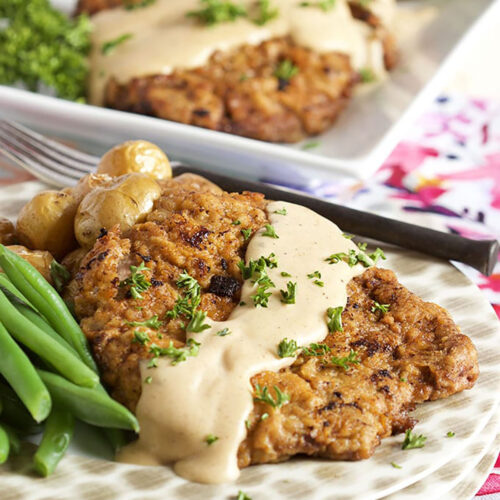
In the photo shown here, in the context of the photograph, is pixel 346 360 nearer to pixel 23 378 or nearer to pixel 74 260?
pixel 23 378

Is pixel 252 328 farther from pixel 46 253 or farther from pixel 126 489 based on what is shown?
pixel 46 253

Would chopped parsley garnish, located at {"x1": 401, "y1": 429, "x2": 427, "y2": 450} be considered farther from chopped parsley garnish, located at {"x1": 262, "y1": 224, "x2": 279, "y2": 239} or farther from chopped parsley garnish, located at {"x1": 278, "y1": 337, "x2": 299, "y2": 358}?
chopped parsley garnish, located at {"x1": 262, "y1": 224, "x2": 279, "y2": 239}

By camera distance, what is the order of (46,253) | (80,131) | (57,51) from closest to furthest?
(46,253) < (80,131) < (57,51)

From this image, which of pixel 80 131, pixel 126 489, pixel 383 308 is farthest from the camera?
pixel 80 131

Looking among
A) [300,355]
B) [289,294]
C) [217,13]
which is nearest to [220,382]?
[300,355]

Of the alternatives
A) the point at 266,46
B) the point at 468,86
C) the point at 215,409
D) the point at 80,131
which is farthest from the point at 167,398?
the point at 468,86

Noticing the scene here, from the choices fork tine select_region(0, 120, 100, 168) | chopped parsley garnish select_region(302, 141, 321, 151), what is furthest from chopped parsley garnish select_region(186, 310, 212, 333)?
chopped parsley garnish select_region(302, 141, 321, 151)

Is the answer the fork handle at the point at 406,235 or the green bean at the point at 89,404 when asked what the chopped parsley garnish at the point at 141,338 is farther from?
the fork handle at the point at 406,235
